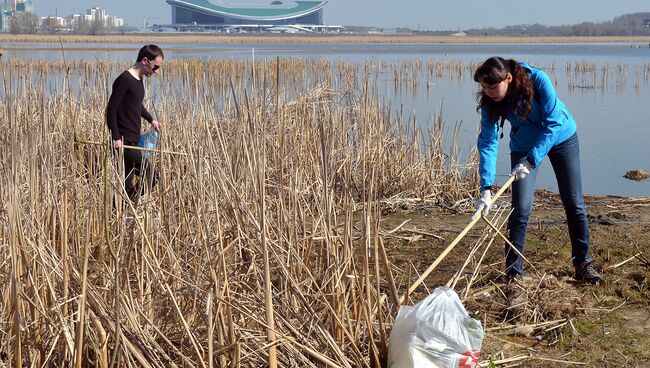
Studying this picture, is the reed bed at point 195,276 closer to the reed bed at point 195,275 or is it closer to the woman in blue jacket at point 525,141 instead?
the reed bed at point 195,275

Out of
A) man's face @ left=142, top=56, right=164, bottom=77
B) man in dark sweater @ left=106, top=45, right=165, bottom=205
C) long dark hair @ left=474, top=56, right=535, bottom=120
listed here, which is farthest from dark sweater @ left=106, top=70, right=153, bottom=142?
long dark hair @ left=474, top=56, right=535, bottom=120

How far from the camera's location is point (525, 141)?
4492 mm

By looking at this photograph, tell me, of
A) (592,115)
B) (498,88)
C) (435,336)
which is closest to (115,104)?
(498,88)

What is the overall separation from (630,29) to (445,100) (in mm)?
81545

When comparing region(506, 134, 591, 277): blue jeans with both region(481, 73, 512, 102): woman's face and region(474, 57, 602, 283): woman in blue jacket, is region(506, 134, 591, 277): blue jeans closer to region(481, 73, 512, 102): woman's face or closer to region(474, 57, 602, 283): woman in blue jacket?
region(474, 57, 602, 283): woman in blue jacket

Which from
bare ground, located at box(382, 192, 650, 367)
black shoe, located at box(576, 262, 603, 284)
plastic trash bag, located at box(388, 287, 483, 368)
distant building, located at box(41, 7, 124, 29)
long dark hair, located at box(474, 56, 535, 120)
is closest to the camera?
plastic trash bag, located at box(388, 287, 483, 368)

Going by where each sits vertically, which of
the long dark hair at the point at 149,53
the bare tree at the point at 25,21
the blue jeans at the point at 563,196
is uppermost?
the bare tree at the point at 25,21

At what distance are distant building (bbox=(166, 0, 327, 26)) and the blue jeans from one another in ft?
346

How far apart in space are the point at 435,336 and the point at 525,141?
64.5 inches

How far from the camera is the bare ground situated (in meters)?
3.82

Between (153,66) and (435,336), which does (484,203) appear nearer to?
(435,336)

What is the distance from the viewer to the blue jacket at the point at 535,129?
4289 millimetres

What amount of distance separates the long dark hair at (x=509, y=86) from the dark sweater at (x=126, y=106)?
2.47 metres

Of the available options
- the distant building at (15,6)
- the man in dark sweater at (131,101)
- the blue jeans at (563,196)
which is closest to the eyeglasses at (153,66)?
the man in dark sweater at (131,101)
